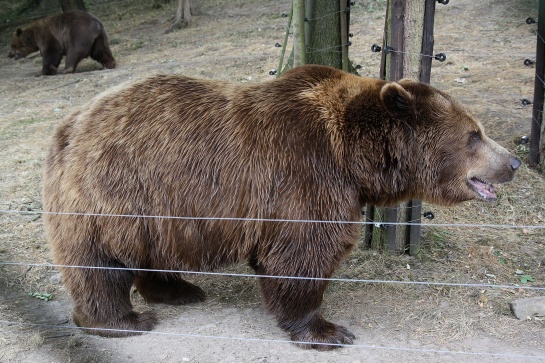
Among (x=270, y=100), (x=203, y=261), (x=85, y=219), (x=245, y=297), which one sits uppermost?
(x=270, y=100)

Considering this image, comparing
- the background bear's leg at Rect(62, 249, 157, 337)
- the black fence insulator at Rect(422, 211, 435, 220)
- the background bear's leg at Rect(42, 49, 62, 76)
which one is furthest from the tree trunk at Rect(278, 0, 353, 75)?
the background bear's leg at Rect(42, 49, 62, 76)

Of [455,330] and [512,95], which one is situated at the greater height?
[512,95]

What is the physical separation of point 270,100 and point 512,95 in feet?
18.9

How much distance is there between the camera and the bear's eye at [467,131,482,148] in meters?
4.37

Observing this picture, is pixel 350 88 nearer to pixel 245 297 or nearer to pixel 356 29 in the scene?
pixel 245 297

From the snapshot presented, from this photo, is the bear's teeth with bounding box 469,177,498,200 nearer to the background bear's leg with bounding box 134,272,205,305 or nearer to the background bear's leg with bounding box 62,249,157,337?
the background bear's leg with bounding box 134,272,205,305

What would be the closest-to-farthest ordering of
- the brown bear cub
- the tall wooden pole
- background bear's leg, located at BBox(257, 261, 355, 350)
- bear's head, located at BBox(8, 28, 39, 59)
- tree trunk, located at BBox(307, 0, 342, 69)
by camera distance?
1. background bear's leg, located at BBox(257, 261, 355, 350)
2. the tall wooden pole
3. tree trunk, located at BBox(307, 0, 342, 69)
4. the brown bear cub
5. bear's head, located at BBox(8, 28, 39, 59)

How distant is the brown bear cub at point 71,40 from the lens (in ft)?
49.4

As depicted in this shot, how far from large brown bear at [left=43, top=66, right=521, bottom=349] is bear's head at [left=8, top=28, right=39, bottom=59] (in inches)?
547

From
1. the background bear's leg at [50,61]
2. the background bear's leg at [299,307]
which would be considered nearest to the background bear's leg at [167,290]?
the background bear's leg at [299,307]

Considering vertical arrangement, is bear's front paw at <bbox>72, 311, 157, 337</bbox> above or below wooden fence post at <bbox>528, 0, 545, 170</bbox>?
below

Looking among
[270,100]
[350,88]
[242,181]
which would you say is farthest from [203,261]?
[350,88]

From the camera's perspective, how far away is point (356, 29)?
13.5 metres

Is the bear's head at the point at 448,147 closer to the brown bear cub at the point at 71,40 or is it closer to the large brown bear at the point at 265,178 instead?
the large brown bear at the point at 265,178
